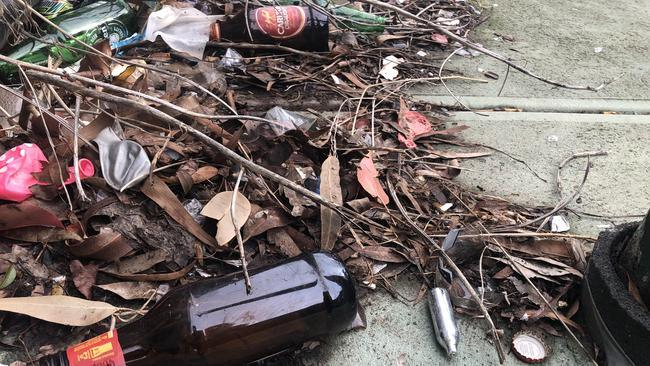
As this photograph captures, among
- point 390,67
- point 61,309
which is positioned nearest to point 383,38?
point 390,67

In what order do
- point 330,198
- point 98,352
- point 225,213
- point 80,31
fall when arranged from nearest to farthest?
point 98,352 < point 225,213 < point 330,198 < point 80,31

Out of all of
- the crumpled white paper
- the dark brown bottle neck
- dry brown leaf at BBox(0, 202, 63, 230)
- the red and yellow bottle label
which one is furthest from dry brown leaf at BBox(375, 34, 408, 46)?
the red and yellow bottle label

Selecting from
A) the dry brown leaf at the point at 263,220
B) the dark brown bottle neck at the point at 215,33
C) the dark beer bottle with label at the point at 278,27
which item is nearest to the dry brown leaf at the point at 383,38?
the dark beer bottle with label at the point at 278,27

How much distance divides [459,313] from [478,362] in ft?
0.41

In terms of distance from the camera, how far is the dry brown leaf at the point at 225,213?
1.29m

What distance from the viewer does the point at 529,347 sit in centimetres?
123

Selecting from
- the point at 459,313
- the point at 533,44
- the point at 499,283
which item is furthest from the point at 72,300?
the point at 533,44

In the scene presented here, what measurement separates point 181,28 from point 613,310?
1885mm

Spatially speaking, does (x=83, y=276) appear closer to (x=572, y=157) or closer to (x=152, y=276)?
(x=152, y=276)

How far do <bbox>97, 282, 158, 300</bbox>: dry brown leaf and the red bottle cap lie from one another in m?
0.87

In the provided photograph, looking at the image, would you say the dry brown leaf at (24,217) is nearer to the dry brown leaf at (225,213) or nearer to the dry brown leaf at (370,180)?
the dry brown leaf at (225,213)

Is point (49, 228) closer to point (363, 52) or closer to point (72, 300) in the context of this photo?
point (72, 300)

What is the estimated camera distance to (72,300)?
114cm

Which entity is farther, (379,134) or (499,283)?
(379,134)
